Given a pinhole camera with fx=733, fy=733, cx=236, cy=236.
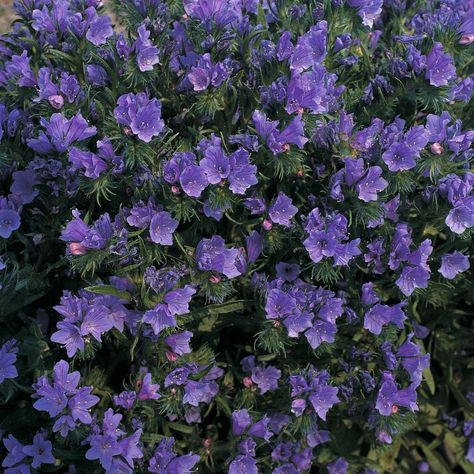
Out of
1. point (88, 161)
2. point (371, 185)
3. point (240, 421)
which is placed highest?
point (88, 161)

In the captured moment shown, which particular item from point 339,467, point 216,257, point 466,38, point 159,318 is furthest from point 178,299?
point 466,38

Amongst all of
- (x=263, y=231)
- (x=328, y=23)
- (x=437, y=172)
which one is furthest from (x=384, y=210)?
(x=328, y=23)

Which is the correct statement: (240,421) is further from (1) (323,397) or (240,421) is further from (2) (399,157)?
(2) (399,157)

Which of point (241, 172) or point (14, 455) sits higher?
point (241, 172)

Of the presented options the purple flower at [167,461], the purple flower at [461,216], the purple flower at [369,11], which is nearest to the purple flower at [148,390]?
the purple flower at [167,461]

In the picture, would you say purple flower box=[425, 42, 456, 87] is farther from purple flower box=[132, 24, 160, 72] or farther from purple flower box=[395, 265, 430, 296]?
purple flower box=[132, 24, 160, 72]

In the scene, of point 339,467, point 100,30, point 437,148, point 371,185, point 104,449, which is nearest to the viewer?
point 104,449
